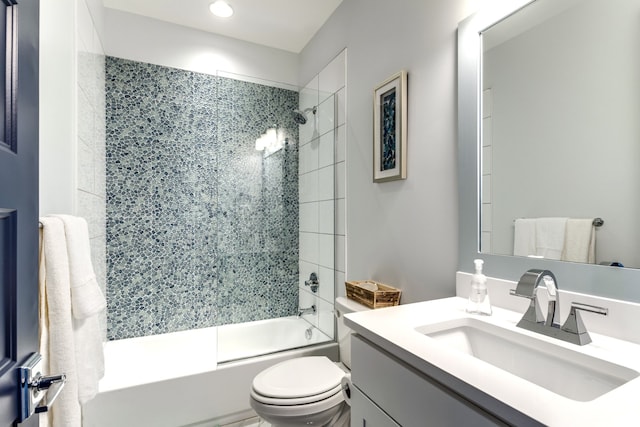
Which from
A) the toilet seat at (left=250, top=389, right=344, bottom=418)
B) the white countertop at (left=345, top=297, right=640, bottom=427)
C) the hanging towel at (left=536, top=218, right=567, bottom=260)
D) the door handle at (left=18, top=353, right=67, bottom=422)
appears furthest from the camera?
the toilet seat at (left=250, top=389, right=344, bottom=418)

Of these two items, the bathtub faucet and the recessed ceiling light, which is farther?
the bathtub faucet

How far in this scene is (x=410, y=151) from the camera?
1.44 metres

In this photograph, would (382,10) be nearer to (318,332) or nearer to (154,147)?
(154,147)

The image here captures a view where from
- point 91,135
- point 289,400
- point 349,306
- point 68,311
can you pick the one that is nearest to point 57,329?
point 68,311

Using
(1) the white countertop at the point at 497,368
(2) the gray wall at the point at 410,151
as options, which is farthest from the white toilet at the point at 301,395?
(1) the white countertop at the point at 497,368

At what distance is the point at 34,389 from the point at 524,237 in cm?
129

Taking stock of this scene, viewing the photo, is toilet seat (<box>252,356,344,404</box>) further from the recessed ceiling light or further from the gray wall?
the recessed ceiling light

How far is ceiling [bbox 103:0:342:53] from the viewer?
6.81 feet

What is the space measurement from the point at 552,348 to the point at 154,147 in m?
2.51

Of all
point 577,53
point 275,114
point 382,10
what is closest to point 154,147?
point 275,114

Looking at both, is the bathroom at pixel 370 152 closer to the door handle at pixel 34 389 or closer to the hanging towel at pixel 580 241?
the hanging towel at pixel 580 241

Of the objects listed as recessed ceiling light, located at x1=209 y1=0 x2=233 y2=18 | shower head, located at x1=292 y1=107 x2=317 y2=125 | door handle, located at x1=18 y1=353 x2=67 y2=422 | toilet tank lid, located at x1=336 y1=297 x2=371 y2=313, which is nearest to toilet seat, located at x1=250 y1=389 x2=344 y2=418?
toilet tank lid, located at x1=336 y1=297 x2=371 y2=313

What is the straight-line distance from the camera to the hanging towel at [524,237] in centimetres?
95

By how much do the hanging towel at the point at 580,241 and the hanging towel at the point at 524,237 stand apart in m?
0.09
